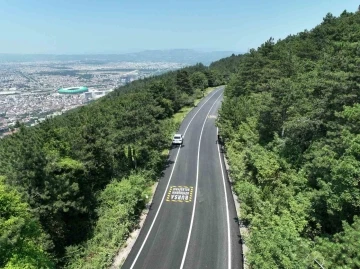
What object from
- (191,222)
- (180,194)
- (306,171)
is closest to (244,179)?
(180,194)

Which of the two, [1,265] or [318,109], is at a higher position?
[318,109]

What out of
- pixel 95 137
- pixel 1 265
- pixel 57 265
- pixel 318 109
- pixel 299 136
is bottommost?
pixel 57 265

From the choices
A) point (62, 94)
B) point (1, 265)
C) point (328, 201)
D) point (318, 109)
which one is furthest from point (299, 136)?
point (62, 94)

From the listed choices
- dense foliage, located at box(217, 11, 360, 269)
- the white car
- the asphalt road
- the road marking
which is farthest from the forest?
the white car

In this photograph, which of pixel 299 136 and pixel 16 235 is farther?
pixel 299 136

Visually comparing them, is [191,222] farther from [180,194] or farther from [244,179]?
[244,179]

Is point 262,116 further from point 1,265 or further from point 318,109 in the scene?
point 1,265

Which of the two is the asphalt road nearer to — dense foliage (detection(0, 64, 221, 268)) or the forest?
the forest
